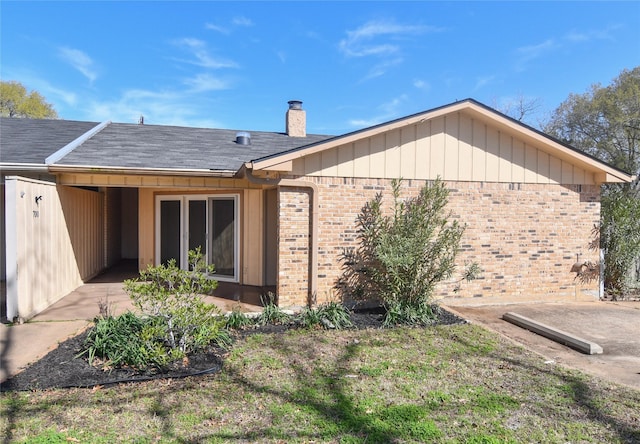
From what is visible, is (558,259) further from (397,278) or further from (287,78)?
(287,78)

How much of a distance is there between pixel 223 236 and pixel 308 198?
3.57m

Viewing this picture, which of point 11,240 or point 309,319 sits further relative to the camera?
point 309,319

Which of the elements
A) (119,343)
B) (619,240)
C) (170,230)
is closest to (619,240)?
(619,240)

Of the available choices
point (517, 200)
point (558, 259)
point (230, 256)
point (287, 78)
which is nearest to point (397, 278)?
point (517, 200)

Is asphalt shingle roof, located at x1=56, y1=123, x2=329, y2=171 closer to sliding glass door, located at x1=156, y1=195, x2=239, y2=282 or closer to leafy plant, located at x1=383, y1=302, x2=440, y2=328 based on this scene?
sliding glass door, located at x1=156, y1=195, x2=239, y2=282

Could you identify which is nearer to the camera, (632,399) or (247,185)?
(632,399)

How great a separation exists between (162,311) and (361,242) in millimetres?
3795

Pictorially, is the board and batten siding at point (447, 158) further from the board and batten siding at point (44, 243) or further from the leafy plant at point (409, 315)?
the board and batten siding at point (44, 243)

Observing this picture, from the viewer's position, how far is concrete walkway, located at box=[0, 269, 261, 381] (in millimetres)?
4926

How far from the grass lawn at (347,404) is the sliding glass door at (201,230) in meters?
5.01

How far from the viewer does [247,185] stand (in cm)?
928

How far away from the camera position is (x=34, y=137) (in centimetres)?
987

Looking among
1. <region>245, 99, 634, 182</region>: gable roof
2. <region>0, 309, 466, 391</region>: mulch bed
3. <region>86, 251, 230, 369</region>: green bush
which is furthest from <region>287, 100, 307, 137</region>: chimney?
<region>0, 309, 466, 391</region>: mulch bed

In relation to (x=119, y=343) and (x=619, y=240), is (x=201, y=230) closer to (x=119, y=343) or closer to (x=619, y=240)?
(x=119, y=343)
